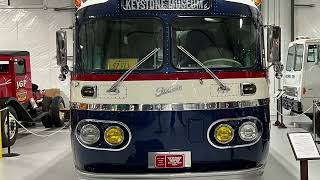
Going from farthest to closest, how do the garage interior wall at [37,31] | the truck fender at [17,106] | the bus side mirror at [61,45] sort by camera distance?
the garage interior wall at [37,31] < the truck fender at [17,106] < the bus side mirror at [61,45]

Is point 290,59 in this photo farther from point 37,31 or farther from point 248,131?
point 37,31

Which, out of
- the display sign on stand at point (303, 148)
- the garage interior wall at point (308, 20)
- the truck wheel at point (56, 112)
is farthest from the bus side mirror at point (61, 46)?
the garage interior wall at point (308, 20)

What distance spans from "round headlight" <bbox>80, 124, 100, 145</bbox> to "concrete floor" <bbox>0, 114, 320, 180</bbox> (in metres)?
2.48

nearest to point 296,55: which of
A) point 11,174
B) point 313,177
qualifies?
point 313,177

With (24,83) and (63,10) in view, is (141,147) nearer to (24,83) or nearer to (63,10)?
(24,83)

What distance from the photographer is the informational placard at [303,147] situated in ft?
Result: 15.6

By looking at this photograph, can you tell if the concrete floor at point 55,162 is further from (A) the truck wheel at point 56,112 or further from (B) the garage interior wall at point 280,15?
(B) the garage interior wall at point 280,15

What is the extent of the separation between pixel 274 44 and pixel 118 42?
1.64 m

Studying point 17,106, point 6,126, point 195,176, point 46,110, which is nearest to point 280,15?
point 46,110

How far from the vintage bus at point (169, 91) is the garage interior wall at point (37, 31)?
39.6ft

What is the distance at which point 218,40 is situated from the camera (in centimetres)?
461

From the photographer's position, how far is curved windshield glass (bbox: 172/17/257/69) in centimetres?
453

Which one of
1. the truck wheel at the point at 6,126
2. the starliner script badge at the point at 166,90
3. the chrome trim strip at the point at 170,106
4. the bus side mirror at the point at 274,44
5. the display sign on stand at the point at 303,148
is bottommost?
the truck wheel at the point at 6,126

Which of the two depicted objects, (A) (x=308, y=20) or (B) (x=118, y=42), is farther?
(A) (x=308, y=20)
